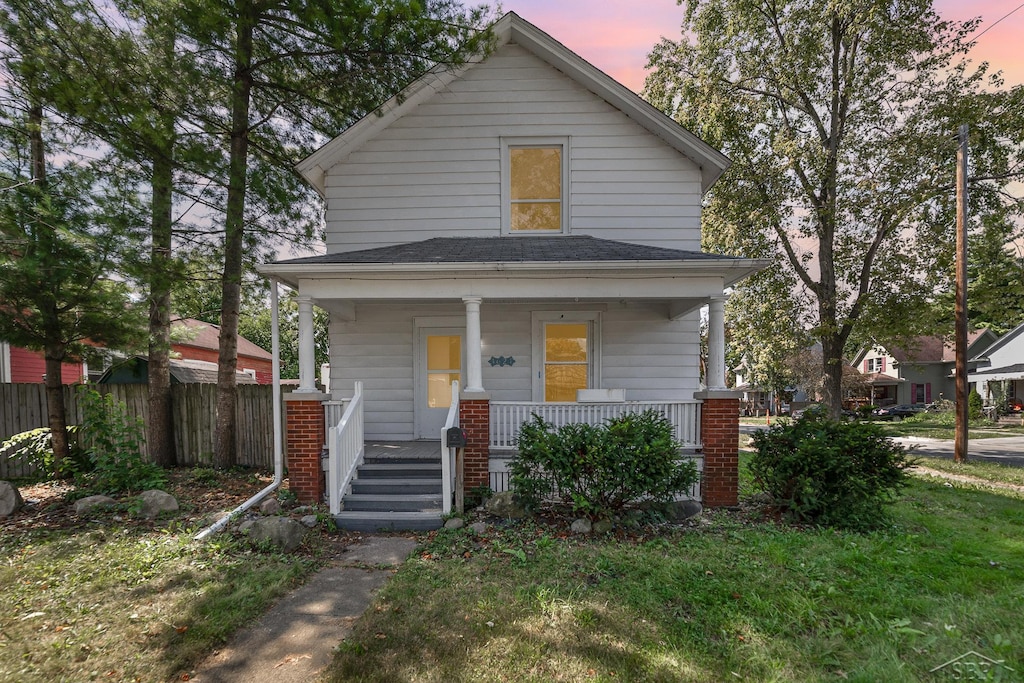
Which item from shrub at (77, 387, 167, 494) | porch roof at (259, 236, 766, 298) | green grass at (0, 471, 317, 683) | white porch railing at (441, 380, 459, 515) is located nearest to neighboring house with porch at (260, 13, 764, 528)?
porch roof at (259, 236, 766, 298)

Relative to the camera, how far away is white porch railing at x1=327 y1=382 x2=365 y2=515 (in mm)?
5770

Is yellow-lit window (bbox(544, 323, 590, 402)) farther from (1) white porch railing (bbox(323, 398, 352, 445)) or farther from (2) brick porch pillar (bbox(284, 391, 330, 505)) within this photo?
(2) brick porch pillar (bbox(284, 391, 330, 505))

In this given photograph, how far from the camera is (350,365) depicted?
8258mm

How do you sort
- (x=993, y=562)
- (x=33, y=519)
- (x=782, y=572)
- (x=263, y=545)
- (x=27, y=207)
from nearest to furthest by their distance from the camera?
(x=782, y=572), (x=993, y=562), (x=263, y=545), (x=33, y=519), (x=27, y=207)

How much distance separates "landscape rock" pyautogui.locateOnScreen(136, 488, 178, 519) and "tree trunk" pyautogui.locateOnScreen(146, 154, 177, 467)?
2.87m

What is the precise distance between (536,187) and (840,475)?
20.7 feet

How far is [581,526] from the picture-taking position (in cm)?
551

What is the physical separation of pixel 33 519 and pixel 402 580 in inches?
208

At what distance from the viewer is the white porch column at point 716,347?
21.5 feet

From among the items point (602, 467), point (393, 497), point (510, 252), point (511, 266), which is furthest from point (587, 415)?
point (393, 497)

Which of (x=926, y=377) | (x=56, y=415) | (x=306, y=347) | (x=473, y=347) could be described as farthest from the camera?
(x=926, y=377)

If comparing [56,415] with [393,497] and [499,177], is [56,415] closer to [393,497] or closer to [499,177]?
[393,497]

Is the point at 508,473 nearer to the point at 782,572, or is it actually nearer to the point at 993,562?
the point at 782,572

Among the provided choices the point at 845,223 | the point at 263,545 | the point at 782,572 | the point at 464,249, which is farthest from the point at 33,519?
the point at 845,223
